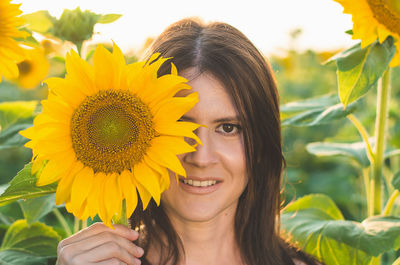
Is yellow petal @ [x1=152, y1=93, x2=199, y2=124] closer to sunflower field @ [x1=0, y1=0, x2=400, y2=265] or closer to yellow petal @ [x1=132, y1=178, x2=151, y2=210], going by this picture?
sunflower field @ [x1=0, y1=0, x2=400, y2=265]

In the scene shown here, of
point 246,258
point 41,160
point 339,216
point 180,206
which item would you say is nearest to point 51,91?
point 41,160

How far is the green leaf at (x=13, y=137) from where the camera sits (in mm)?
1386

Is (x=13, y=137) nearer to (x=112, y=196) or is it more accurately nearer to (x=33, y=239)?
(x=33, y=239)

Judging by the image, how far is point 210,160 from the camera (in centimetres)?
120

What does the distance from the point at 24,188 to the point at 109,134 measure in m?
0.19

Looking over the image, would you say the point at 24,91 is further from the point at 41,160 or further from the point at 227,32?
the point at 41,160

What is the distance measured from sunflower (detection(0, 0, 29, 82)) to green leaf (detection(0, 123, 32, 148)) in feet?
1.05

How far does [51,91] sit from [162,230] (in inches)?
25.0

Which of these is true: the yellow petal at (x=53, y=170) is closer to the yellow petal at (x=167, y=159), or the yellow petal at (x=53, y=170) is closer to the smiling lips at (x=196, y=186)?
the yellow petal at (x=167, y=159)

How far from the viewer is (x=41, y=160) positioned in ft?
2.95

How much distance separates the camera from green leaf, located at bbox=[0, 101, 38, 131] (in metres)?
1.49

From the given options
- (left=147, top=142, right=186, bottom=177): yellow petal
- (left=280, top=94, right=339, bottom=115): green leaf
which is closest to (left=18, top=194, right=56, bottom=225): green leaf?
(left=147, top=142, right=186, bottom=177): yellow petal

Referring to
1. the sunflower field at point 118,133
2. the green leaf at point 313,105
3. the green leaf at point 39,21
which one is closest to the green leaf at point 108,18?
the sunflower field at point 118,133

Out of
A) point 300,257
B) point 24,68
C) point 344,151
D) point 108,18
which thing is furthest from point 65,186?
point 24,68
